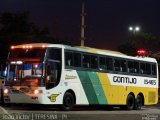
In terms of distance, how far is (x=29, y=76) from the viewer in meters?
25.7

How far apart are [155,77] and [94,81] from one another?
753cm

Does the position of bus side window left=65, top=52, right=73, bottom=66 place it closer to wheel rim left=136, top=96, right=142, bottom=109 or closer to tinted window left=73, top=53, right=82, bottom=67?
tinted window left=73, top=53, right=82, bottom=67

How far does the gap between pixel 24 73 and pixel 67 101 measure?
2.61 m

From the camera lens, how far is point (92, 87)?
29094 mm

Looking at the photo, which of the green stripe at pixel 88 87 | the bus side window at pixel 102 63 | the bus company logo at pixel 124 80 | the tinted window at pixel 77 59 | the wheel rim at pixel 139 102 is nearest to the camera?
the tinted window at pixel 77 59

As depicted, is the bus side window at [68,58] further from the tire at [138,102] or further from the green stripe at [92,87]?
the tire at [138,102]

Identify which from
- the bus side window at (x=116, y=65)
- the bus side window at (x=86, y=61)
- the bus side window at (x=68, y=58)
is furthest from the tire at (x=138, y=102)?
the bus side window at (x=68, y=58)

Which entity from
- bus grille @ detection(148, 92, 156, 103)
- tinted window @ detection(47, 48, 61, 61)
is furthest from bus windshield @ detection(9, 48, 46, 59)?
bus grille @ detection(148, 92, 156, 103)

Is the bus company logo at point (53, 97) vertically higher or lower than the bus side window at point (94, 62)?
lower

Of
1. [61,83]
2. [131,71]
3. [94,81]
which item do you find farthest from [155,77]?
[61,83]

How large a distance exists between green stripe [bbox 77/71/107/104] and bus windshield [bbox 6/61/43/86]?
9.40ft

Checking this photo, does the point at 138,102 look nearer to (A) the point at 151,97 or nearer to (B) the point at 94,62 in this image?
(A) the point at 151,97

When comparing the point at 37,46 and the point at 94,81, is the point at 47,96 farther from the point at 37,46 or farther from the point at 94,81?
the point at 94,81

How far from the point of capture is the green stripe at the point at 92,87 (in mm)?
28344
